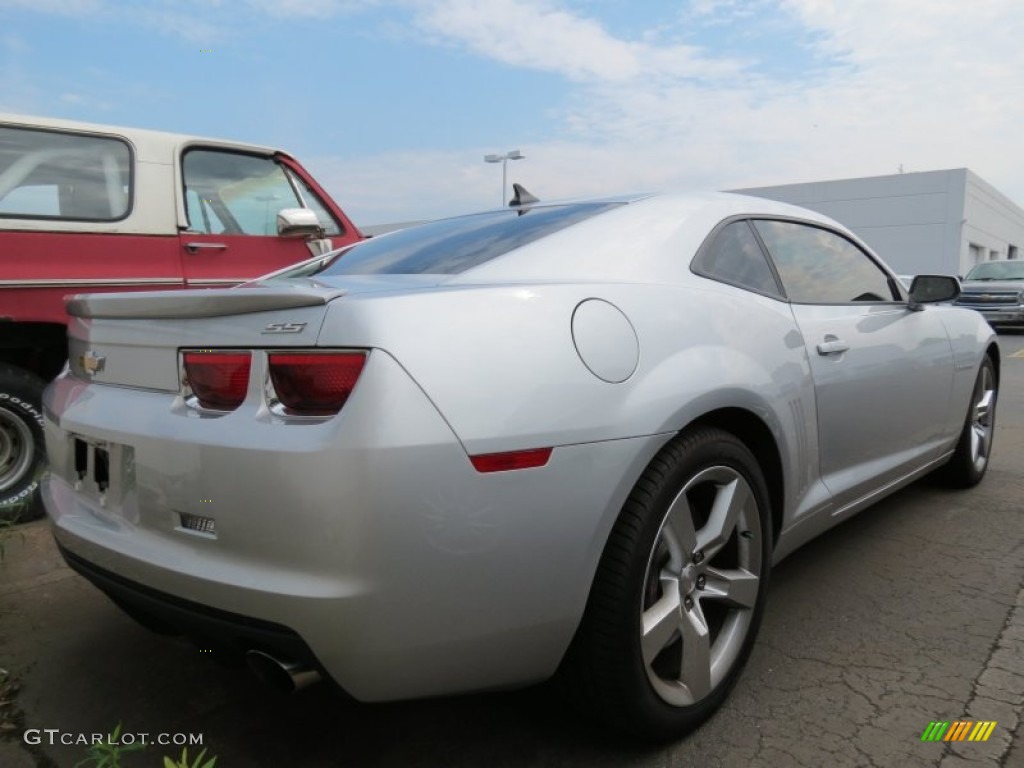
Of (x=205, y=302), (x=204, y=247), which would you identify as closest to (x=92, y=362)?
(x=205, y=302)

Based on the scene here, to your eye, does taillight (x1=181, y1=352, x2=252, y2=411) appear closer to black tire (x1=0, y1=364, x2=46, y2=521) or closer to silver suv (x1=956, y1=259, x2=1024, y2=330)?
black tire (x1=0, y1=364, x2=46, y2=521)

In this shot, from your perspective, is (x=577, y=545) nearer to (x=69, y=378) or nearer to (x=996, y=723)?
(x=996, y=723)

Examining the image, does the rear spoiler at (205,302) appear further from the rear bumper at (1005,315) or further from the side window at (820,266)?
the rear bumper at (1005,315)

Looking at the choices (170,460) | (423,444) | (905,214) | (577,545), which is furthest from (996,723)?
(905,214)

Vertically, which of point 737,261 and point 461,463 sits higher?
point 737,261

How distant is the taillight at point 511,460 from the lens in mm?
1556

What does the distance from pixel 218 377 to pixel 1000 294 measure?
720 inches

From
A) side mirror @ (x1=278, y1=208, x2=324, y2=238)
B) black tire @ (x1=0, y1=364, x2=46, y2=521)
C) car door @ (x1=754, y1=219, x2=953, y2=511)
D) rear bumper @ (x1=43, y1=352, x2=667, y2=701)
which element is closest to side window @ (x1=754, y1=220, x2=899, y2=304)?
car door @ (x1=754, y1=219, x2=953, y2=511)

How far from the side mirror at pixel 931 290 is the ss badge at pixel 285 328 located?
2.85 m

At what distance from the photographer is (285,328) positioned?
63.3 inches

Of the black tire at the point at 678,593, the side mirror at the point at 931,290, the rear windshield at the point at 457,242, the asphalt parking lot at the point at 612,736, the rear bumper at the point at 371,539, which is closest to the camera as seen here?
the rear bumper at the point at 371,539

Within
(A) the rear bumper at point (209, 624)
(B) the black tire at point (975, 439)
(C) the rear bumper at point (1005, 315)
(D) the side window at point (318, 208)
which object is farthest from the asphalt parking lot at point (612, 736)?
(C) the rear bumper at point (1005, 315)

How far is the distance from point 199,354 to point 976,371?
3.83 m

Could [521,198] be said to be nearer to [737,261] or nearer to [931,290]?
[737,261]
